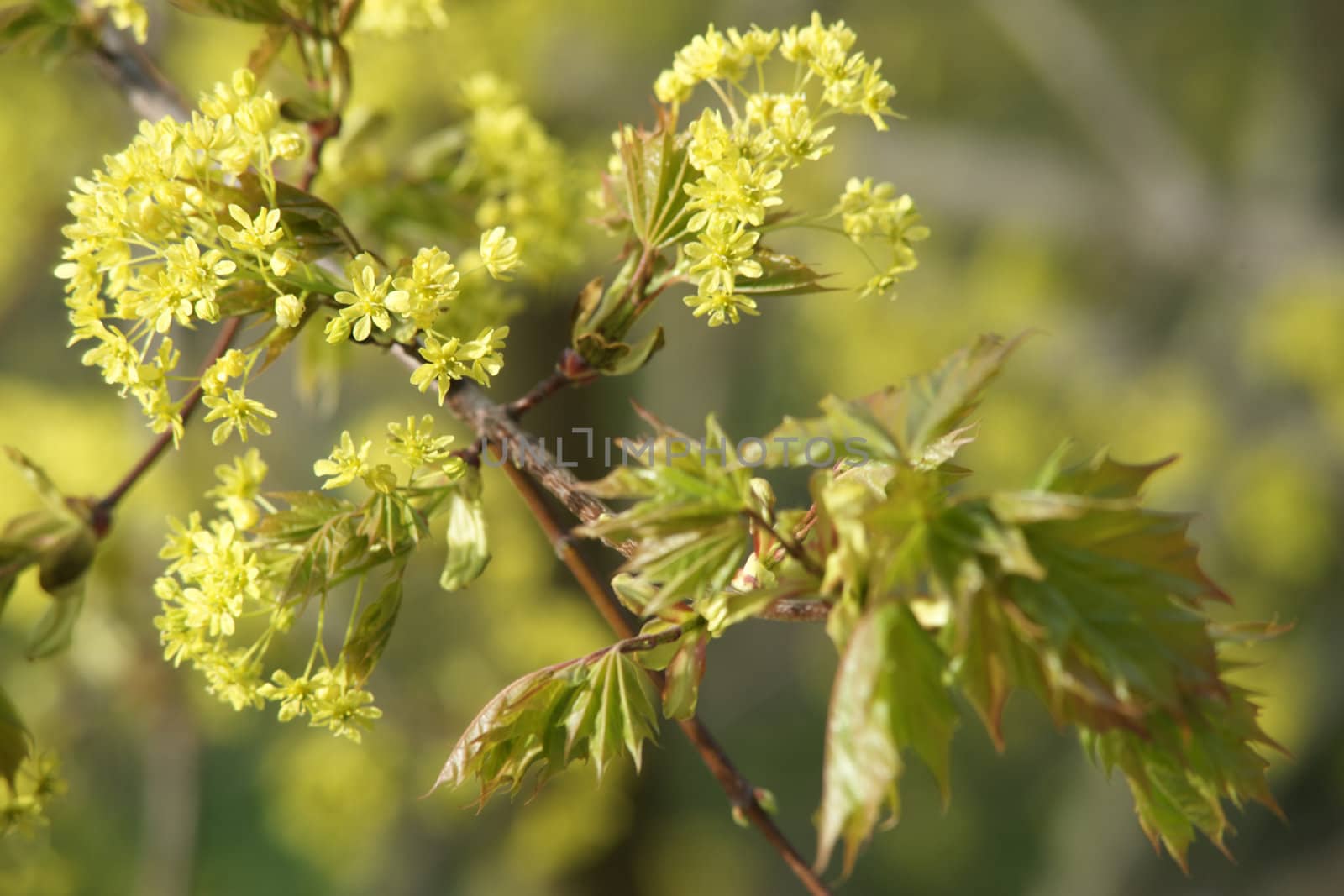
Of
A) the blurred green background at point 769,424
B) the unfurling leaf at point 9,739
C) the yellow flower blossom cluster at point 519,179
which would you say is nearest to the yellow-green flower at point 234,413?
the unfurling leaf at point 9,739

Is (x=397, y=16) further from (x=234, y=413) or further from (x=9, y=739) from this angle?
(x=9, y=739)

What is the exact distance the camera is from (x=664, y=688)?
32.4 inches

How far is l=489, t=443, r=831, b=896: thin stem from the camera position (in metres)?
0.83

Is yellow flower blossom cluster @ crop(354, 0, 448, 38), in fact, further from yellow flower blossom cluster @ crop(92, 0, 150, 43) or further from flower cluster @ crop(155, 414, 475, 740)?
flower cluster @ crop(155, 414, 475, 740)

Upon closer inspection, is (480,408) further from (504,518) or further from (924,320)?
(924,320)

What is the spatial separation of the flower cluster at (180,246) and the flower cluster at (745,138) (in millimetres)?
312

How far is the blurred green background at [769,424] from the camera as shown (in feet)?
8.29

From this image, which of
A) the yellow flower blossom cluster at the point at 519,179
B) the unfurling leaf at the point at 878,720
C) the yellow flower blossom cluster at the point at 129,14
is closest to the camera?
the unfurling leaf at the point at 878,720

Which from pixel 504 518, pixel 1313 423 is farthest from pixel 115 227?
pixel 1313 423

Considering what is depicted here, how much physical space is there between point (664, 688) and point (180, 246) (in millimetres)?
496

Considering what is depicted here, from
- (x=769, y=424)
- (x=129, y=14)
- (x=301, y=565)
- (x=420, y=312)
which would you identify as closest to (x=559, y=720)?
(x=301, y=565)

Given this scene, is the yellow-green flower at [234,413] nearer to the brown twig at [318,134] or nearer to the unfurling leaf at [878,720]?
the brown twig at [318,134]

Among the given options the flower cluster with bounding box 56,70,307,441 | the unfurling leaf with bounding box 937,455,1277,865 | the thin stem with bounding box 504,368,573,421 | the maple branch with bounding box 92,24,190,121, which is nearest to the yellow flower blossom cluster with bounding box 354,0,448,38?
the maple branch with bounding box 92,24,190,121

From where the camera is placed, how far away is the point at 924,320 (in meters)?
4.14
